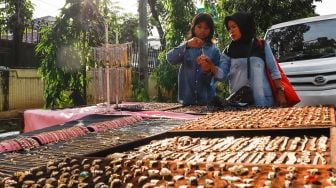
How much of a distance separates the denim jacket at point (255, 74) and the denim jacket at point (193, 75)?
26cm

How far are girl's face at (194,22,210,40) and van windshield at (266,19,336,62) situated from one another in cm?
243

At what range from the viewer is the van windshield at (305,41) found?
19.7 feet

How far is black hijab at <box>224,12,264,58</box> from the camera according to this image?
3.97 m

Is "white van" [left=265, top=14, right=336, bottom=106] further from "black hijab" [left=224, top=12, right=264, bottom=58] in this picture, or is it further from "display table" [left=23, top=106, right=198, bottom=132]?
"display table" [left=23, top=106, right=198, bottom=132]

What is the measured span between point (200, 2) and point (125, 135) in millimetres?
8412

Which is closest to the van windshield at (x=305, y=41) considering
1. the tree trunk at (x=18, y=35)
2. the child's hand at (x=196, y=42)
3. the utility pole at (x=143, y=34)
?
the child's hand at (x=196, y=42)

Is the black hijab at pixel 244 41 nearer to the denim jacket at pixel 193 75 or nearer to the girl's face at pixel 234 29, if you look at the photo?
the girl's face at pixel 234 29

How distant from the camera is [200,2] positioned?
1047 centimetres

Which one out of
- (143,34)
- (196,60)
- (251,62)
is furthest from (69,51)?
(251,62)

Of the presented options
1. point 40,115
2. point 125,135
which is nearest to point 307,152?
point 125,135

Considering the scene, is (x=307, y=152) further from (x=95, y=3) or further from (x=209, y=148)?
(x=95, y=3)

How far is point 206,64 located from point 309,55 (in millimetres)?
2747

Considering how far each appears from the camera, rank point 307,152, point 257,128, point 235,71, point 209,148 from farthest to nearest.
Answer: point 235,71
point 257,128
point 209,148
point 307,152

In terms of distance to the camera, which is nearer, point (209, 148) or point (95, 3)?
point (209, 148)
